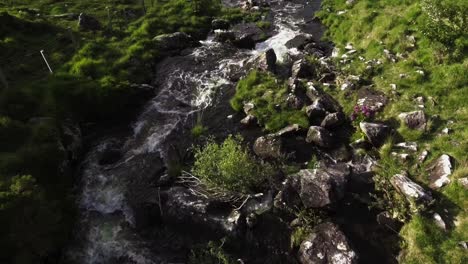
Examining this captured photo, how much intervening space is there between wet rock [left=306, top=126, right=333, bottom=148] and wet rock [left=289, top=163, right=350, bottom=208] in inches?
108

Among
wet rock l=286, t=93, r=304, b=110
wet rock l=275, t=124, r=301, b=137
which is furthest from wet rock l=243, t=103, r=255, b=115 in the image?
wet rock l=275, t=124, r=301, b=137

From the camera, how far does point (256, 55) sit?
2986 cm

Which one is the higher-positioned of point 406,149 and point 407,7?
point 407,7

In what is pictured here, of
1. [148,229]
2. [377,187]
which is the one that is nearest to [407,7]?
[377,187]

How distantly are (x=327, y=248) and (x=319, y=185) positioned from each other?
114 inches

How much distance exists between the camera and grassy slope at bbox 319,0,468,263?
50.4 ft

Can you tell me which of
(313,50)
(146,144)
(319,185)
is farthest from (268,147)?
(313,50)

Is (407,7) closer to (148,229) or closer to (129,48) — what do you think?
(129,48)

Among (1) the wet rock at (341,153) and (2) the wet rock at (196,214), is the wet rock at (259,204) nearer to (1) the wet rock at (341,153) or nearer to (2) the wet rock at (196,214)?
(2) the wet rock at (196,214)

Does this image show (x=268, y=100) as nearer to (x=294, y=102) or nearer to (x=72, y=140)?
(x=294, y=102)

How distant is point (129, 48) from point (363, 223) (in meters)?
23.3

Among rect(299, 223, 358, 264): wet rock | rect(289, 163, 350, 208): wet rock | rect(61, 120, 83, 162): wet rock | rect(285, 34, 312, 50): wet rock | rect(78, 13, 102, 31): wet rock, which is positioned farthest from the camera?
rect(78, 13, 102, 31): wet rock

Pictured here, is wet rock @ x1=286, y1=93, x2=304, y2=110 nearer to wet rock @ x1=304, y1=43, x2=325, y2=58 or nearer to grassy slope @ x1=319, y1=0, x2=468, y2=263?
grassy slope @ x1=319, y1=0, x2=468, y2=263

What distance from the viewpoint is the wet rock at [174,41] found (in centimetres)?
3262
